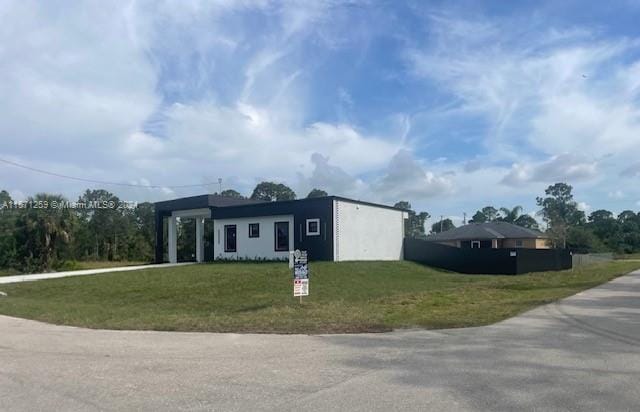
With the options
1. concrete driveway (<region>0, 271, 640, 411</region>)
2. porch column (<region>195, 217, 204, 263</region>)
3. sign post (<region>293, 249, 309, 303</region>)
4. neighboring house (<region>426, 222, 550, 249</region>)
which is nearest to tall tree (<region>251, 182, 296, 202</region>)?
neighboring house (<region>426, 222, 550, 249</region>)

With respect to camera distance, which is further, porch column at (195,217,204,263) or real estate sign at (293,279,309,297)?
porch column at (195,217,204,263)

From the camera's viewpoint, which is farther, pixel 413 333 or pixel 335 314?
pixel 335 314

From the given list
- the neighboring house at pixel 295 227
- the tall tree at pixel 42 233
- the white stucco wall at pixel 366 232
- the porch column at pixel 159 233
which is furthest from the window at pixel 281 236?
the tall tree at pixel 42 233

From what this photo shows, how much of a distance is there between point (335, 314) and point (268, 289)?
6.65 metres

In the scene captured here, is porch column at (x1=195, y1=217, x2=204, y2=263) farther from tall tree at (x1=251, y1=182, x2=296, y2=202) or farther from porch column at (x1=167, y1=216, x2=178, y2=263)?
tall tree at (x1=251, y1=182, x2=296, y2=202)

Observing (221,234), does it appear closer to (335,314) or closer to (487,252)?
(487,252)

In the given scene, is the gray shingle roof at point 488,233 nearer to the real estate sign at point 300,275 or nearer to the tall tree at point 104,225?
the tall tree at point 104,225

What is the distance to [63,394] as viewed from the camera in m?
6.59

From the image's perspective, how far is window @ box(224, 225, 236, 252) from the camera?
34625 mm

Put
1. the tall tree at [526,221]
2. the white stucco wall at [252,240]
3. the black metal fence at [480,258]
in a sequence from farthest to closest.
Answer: the tall tree at [526,221]
the black metal fence at [480,258]
the white stucco wall at [252,240]

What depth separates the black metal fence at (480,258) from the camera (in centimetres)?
3306

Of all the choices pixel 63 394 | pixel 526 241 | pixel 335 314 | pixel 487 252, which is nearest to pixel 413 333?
pixel 335 314

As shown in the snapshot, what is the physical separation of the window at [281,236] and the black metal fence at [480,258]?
30.0 ft

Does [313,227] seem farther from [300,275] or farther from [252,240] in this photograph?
[300,275]
